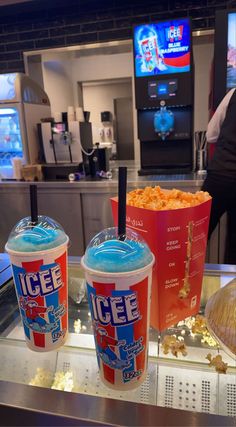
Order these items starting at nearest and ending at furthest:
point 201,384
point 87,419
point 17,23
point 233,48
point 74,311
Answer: point 87,419
point 201,384
point 74,311
point 233,48
point 17,23

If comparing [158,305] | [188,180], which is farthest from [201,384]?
[188,180]

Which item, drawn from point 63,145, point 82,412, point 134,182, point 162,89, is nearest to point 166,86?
point 162,89

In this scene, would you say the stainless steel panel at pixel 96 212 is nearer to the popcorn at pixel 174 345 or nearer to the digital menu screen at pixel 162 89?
the digital menu screen at pixel 162 89

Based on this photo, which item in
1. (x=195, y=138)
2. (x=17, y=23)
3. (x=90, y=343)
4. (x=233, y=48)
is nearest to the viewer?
(x=90, y=343)

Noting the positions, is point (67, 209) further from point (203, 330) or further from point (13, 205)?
point (203, 330)

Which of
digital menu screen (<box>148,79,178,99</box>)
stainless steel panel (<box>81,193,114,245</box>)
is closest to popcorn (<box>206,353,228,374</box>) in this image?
stainless steel panel (<box>81,193,114,245</box>)

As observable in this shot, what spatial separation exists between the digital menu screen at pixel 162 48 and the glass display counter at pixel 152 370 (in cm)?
211

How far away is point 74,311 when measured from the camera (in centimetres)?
93

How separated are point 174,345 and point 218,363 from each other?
0.11 meters

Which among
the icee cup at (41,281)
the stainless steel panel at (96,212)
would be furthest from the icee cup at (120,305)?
the stainless steel panel at (96,212)

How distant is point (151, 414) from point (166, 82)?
2396mm

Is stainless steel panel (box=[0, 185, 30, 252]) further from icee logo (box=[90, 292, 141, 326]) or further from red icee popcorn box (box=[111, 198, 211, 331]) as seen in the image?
icee logo (box=[90, 292, 141, 326])

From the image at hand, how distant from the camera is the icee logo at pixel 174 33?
2.42 m

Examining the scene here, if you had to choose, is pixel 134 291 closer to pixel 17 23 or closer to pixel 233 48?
pixel 233 48
